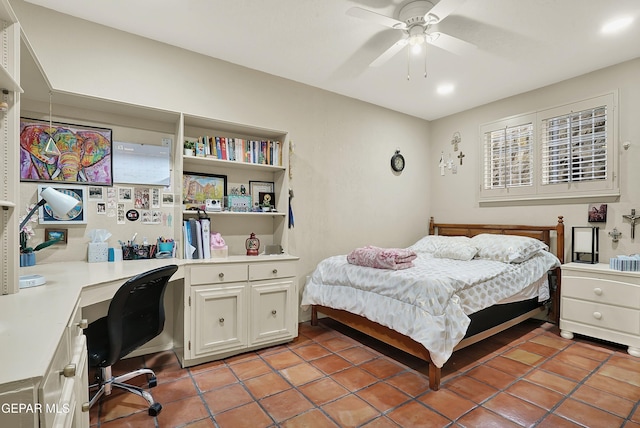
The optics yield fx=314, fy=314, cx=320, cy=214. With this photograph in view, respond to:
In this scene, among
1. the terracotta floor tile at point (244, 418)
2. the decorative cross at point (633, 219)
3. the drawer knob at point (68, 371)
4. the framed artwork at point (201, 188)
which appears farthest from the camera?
the decorative cross at point (633, 219)

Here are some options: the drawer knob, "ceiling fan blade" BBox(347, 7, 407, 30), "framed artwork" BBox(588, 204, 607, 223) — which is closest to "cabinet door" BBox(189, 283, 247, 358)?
the drawer knob

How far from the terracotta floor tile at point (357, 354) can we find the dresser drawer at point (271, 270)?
2.72 feet

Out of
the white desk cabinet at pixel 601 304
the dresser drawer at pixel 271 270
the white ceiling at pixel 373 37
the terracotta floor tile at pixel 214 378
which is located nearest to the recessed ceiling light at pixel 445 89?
the white ceiling at pixel 373 37

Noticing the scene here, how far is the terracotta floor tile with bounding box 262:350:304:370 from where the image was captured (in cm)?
252

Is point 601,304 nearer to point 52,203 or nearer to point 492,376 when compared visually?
point 492,376

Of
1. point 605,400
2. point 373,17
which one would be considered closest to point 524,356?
point 605,400

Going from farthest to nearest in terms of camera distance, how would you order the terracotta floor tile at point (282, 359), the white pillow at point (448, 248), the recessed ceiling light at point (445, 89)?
the recessed ceiling light at point (445, 89), the white pillow at point (448, 248), the terracotta floor tile at point (282, 359)

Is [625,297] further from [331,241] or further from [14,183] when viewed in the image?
[14,183]

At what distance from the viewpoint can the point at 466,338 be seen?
8.12 ft

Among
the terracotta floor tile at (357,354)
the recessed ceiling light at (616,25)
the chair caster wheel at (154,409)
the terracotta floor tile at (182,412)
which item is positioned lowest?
the terracotta floor tile at (357,354)

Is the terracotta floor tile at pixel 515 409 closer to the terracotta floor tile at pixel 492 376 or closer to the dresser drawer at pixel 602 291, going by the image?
the terracotta floor tile at pixel 492 376

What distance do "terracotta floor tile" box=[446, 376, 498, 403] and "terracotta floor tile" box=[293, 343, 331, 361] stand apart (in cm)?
103

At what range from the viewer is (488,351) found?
111 inches

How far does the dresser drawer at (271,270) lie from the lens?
270cm
